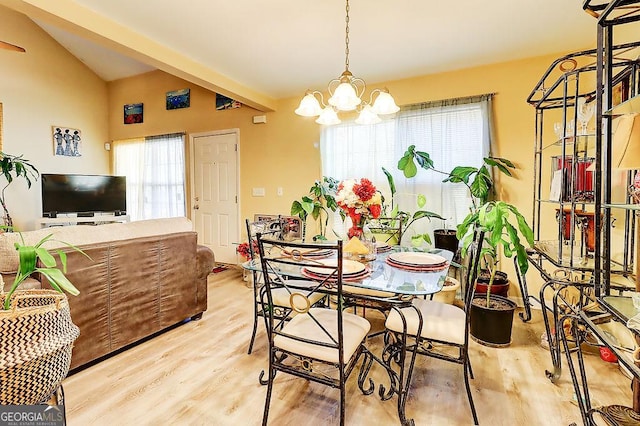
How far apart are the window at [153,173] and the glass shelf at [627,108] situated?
5.11 metres

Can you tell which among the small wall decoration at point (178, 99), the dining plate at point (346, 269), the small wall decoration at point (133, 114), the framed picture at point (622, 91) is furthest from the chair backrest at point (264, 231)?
the small wall decoration at point (133, 114)

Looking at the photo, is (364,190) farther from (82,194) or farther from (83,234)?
(82,194)

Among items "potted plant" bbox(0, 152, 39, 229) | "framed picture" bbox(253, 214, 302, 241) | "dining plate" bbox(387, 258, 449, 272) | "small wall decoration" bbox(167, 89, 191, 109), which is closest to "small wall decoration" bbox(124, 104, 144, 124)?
"small wall decoration" bbox(167, 89, 191, 109)

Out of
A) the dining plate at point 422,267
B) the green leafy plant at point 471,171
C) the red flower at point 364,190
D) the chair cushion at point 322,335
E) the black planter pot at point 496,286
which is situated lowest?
the black planter pot at point 496,286

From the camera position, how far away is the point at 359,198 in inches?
75.7

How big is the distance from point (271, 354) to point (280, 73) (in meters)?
2.95

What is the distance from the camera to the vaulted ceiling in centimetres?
226

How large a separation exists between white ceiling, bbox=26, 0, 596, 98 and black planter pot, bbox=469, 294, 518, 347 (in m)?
2.19

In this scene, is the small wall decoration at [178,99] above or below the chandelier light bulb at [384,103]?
above

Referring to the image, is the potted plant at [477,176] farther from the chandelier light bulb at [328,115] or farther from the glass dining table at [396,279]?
the chandelier light bulb at [328,115]

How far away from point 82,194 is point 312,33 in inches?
169

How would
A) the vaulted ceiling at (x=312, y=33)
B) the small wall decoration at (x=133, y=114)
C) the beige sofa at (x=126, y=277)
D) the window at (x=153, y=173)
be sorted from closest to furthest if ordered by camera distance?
1. the beige sofa at (x=126, y=277)
2. the vaulted ceiling at (x=312, y=33)
3. the window at (x=153, y=173)
4. the small wall decoration at (x=133, y=114)

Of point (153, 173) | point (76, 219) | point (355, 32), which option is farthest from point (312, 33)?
point (76, 219)

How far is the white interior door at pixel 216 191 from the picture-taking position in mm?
4801
